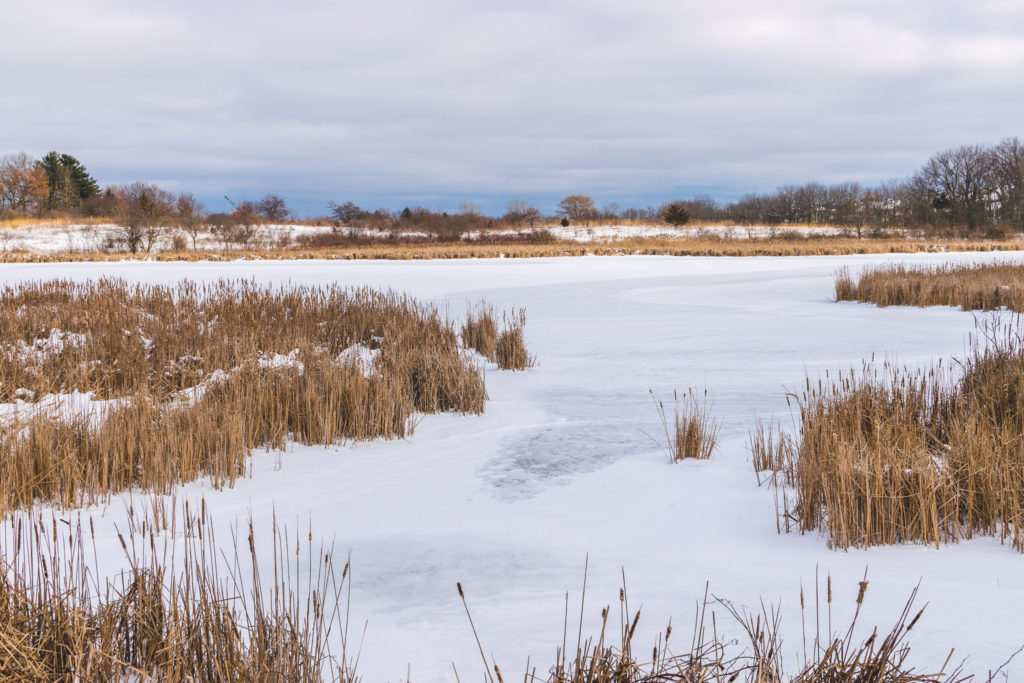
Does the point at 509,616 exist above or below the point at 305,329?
below

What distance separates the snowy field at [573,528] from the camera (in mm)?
2541

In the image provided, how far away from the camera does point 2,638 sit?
6.60 feet

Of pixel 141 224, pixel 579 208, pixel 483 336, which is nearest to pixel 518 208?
pixel 579 208

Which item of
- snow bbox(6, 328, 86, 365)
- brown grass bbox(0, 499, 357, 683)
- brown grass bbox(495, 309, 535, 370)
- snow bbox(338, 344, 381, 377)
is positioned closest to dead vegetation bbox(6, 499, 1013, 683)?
brown grass bbox(0, 499, 357, 683)

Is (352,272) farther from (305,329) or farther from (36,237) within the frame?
(36,237)

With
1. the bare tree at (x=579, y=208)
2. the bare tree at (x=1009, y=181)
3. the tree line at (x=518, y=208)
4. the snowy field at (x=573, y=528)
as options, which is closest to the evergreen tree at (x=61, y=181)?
the tree line at (x=518, y=208)

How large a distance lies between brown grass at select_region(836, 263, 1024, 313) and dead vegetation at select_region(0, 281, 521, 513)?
10.4m

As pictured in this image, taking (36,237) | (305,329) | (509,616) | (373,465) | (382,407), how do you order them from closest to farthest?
(509,616) → (373,465) → (382,407) → (305,329) → (36,237)

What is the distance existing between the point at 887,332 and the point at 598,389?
19.0ft

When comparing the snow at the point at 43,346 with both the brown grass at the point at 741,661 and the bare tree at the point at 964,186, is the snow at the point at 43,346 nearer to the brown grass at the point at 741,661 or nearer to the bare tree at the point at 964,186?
the brown grass at the point at 741,661

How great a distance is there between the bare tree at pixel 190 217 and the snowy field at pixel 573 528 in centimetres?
4403

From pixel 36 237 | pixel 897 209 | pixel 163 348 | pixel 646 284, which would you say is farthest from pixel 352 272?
pixel 897 209

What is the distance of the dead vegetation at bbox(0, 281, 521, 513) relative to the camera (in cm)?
419

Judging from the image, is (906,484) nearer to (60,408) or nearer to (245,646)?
(245,646)
